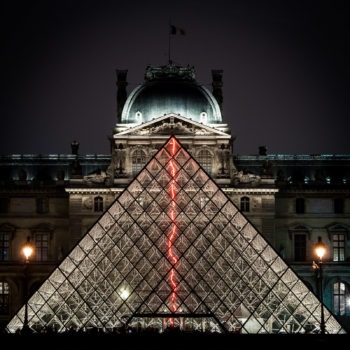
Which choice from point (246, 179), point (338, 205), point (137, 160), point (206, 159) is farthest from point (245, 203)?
point (137, 160)

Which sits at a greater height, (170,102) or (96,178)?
(170,102)

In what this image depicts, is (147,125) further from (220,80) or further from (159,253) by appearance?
(159,253)

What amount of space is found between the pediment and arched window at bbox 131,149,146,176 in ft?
3.19

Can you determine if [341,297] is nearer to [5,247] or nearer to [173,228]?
[5,247]

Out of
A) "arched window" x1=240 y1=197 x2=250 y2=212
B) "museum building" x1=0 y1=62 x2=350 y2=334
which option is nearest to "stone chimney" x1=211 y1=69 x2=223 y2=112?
"museum building" x1=0 y1=62 x2=350 y2=334

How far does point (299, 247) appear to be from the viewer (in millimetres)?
60750

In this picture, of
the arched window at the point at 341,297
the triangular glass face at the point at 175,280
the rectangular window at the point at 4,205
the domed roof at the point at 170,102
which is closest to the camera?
the triangular glass face at the point at 175,280

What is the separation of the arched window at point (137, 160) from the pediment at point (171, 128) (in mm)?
972

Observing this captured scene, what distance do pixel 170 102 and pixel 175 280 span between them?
20080mm

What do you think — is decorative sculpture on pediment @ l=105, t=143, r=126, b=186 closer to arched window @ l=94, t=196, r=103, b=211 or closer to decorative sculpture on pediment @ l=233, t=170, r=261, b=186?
arched window @ l=94, t=196, r=103, b=211

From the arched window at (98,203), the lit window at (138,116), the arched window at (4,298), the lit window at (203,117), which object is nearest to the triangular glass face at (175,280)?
the arched window at (98,203)

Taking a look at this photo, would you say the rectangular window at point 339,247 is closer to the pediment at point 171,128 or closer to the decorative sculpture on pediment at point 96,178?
the pediment at point 171,128

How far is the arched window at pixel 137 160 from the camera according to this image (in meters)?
59.1

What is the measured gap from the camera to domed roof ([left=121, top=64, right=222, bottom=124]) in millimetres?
60344
